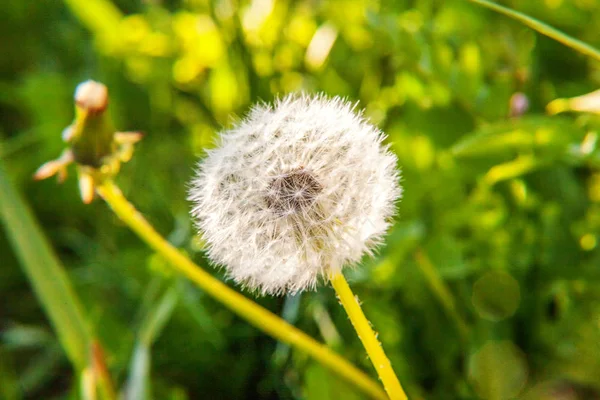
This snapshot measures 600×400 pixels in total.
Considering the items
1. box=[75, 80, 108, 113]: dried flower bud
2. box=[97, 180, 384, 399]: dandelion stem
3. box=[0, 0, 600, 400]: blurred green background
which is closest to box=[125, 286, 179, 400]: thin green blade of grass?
box=[0, 0, 600, 400]: blurred green background

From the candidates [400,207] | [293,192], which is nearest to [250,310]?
[293,192]

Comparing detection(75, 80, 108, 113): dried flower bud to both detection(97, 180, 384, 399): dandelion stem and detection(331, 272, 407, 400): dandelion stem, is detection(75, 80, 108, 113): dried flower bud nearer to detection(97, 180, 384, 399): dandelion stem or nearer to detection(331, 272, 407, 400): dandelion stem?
detection(97, 180, 384, 399): dandelion stem

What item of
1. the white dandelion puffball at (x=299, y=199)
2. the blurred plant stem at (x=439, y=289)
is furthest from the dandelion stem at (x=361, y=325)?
the blurred plant stem at (x=439, y=289)

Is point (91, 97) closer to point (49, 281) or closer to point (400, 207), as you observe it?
point (49, 281)

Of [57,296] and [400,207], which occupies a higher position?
[400,207]

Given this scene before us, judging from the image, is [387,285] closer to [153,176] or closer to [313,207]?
[313,207]

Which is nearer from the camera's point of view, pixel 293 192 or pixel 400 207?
pixel 293 192
